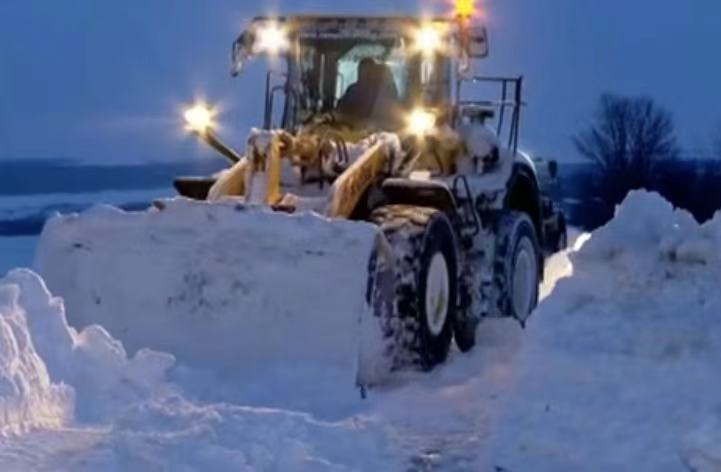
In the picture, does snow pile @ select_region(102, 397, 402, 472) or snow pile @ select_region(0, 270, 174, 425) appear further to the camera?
snow pile @ select_region(0, 270, 174, 425)

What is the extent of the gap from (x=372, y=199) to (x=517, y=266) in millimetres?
1926

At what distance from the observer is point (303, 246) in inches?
383

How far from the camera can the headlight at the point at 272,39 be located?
12.5m

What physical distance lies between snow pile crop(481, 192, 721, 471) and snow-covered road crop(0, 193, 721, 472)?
0.01 metres

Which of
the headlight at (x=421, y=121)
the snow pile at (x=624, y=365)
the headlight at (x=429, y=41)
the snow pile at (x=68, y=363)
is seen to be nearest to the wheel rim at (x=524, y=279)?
the headlight at (x=421, y=121)

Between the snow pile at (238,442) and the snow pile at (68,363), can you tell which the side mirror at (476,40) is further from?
the snow pile at (238,442)

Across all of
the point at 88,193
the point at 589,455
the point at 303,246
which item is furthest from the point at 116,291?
the point at 88,193

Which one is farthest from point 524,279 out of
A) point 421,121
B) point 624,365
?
point 624,365

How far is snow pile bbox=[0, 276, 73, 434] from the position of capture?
23.4ft

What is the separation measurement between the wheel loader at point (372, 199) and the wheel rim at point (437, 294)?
2 centimetres

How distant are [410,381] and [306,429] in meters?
2.86

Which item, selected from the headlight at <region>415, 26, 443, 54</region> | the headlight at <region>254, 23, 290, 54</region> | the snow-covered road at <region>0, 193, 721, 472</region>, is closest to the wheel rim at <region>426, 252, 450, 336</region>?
the snow-covered road at <region>0, 193, 721, 472</region>

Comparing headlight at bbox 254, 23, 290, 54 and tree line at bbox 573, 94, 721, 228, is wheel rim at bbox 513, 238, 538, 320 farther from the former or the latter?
tree line at bbox 573, 94, 721, 228

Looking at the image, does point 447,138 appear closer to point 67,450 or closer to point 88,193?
point 67,450
